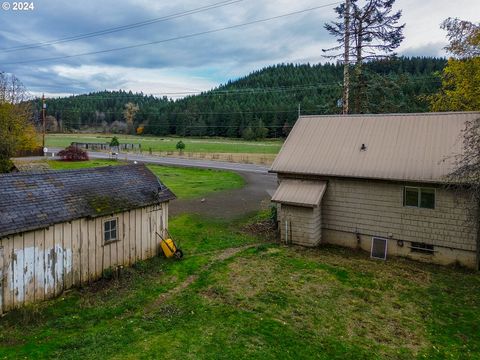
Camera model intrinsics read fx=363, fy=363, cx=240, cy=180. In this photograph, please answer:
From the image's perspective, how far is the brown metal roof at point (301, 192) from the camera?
15.3 m

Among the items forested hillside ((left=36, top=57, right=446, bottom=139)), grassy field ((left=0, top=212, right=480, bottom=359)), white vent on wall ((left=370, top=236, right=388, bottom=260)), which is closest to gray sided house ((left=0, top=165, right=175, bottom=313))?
grassy field ((left=0, top=212, right=480, bottom=359))

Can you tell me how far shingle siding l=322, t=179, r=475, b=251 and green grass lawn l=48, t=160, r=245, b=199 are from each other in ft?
42.3

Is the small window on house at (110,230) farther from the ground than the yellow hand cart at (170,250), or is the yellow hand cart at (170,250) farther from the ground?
the small window on house at (110,230)

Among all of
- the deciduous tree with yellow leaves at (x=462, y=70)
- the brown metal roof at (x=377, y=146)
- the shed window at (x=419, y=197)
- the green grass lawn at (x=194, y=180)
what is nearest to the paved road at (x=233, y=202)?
the green grass lawn at (x=194, y=180)

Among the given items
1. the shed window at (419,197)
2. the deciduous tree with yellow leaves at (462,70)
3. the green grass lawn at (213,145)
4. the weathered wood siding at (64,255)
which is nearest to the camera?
the weathered wood siding at (64,255)

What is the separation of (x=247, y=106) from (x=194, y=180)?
3365 inches

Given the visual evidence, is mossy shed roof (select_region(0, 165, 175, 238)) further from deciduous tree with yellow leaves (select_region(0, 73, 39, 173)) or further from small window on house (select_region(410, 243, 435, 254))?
deciduous tree with yellow leaves (select_region(0, 73, 39, 173))

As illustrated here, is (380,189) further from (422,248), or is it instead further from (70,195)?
(70,195)

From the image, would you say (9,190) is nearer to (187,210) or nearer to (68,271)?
(68,271)

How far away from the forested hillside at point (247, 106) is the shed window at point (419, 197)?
45475mm

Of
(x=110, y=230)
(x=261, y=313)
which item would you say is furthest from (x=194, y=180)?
(x=261, y=313)

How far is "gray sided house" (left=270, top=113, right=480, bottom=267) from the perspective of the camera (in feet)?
44.2

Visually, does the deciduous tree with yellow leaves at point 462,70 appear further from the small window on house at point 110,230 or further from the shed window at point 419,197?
the small window on house at point 110,230

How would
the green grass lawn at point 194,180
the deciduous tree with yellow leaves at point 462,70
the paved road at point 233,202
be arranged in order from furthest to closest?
1. the green grass lawn at point 194,180
2. the paved road at point 233,202
3. the deciduous tree with yellow leaves at point 462,70
